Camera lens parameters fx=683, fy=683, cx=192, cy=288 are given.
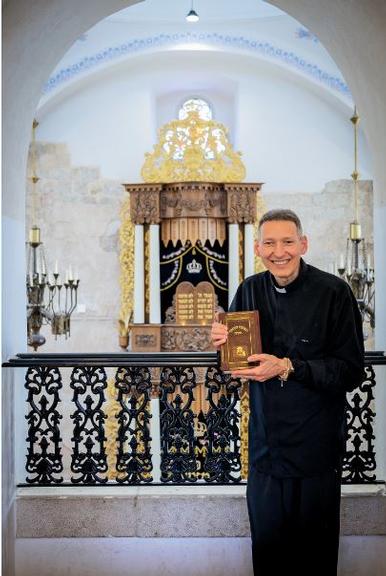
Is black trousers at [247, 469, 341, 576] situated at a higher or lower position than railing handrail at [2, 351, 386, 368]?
lower

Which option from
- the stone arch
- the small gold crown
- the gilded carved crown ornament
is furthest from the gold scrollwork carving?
the stone arch

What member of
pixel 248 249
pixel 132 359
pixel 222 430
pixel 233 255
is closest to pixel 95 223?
pixel 233 255

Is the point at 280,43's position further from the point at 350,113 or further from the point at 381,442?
the point at 381,442

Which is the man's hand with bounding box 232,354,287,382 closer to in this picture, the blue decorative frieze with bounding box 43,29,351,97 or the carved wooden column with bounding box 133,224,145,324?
the carved wooden column with bounding box 133,224,145,324

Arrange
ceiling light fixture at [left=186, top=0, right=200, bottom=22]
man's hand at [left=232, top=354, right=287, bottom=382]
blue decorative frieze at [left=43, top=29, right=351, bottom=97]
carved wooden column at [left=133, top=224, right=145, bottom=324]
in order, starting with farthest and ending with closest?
carved wooden column at [left=133, top=224, right=145, bottom=324] → blue decorative frieze at [left=43, top=29, right=351, bottom=97] → ceiling light fixture at [left=186, top=0, right=200, bottom=22] → man's hand at [left=232, top=354, right=287, bottom=382]

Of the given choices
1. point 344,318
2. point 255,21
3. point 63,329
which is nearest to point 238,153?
point 255,21

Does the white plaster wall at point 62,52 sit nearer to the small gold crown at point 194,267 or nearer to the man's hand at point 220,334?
the man's hand at point 220,334

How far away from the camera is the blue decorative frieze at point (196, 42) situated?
12.1m

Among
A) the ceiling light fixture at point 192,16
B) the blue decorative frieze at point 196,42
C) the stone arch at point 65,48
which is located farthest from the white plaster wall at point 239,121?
the stone arch at point 65,48

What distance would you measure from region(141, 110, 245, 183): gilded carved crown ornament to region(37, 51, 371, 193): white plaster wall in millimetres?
761

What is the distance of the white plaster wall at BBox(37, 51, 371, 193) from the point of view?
13.1m

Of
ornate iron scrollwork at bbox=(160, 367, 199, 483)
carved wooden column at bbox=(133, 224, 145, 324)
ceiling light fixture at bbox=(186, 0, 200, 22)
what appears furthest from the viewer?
carved wooden column at bbox=(133, 224, 145, 324)

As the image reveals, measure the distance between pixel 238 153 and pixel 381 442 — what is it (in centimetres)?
881

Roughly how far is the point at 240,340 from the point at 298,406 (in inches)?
13.7
